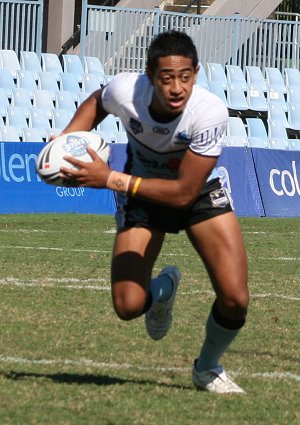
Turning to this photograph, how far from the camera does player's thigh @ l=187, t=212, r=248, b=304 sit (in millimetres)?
6395

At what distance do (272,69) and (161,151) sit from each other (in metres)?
20.5

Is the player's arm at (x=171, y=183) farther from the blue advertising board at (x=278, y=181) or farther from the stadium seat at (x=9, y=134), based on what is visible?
the stadium seat at (x=9, y=134)

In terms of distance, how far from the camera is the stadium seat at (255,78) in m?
25.9

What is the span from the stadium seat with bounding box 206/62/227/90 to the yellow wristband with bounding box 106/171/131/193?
19295mm

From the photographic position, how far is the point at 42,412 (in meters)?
5.85

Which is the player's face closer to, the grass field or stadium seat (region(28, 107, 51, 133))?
the grass field

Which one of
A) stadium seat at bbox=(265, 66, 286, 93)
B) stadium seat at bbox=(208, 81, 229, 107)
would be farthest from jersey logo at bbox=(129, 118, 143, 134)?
stadium seat at bbox=(265, 66, 286, 93)

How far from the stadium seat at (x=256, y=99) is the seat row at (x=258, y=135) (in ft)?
1.46

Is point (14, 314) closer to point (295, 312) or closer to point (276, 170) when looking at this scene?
point (295, 312)

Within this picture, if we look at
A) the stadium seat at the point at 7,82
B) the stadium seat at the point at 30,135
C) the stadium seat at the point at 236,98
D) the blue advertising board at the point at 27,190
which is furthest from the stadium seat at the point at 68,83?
the blue advertising board at the point at 27,190

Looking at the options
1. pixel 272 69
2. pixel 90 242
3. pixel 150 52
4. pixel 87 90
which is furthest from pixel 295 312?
pixel 272 69

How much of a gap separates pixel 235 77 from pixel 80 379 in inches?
764

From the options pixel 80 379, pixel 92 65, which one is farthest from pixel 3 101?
pixel 80 379

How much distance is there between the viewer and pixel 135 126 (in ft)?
21.1
